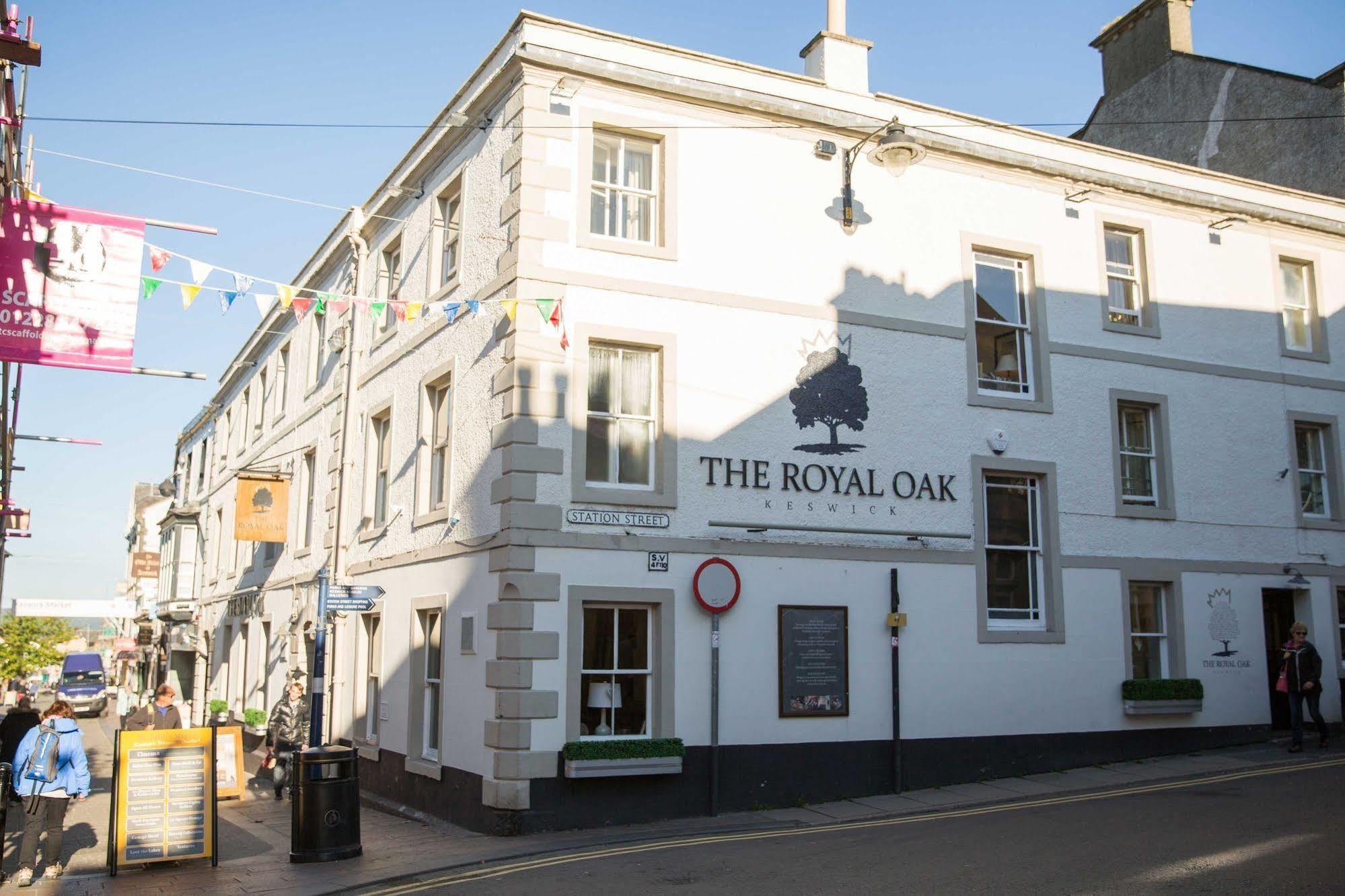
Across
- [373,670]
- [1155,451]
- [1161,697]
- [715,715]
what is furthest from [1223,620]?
[373,670]

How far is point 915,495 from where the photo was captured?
51.7 ft

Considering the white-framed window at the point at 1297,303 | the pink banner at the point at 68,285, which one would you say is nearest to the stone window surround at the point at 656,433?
the pink banner at the point at 68,285

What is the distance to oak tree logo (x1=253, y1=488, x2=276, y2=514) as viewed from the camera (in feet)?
73.0

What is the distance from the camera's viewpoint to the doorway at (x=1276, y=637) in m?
17.5

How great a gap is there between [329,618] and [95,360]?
25.9ft

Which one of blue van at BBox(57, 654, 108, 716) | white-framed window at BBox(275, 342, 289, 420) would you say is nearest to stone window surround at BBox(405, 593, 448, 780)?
white-framed window at BBox(275, 342, 289, 420)

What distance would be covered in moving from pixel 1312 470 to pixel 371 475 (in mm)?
15384

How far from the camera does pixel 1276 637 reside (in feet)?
59.2

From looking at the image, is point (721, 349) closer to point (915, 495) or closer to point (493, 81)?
point (915, 495)

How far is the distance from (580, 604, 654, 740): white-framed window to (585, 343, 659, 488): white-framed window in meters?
1.66

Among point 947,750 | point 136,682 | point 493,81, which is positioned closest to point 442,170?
point 493,81

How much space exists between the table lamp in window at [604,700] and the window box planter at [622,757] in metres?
0.34

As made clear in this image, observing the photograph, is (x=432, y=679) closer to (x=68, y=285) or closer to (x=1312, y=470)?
(x=68, y=285)

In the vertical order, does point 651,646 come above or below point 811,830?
above
